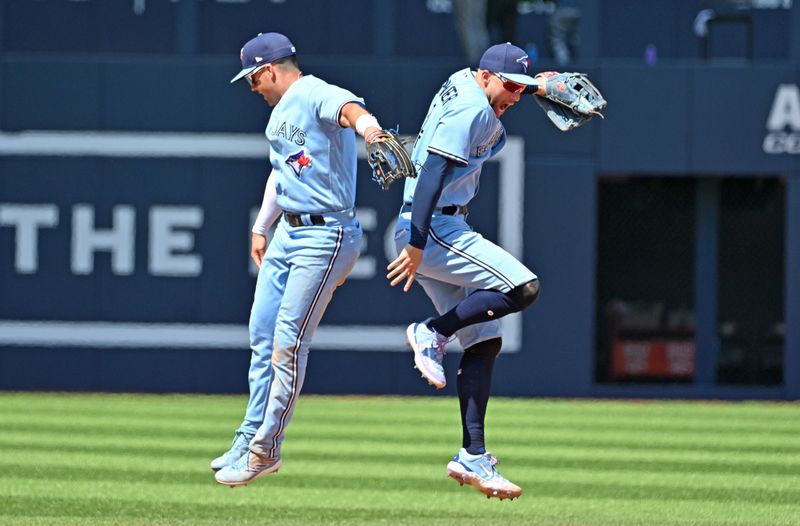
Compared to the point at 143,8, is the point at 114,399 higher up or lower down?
lower down

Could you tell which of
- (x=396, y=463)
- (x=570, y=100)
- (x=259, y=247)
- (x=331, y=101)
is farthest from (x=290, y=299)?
(x=396, y=463)

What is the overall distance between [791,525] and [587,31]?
28.4 ft

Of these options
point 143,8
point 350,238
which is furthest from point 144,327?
point 350,238

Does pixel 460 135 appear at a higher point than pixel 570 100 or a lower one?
lower

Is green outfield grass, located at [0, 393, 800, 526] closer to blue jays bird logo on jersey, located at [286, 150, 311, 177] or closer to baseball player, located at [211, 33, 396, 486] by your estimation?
baseball player, located at [211, 33, 396, 486]

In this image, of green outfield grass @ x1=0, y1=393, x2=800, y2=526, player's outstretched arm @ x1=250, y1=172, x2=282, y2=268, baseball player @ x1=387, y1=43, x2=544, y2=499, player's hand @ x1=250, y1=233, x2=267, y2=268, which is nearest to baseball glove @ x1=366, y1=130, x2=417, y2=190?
baseball player @ x1=387, y1=43, x2=544, y2=499

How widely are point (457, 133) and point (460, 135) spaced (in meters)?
0.02

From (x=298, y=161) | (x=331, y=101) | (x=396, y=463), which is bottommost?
(x=396, y=463)

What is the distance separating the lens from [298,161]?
6.47m

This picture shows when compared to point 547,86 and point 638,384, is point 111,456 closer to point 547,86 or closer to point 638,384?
point 547,86

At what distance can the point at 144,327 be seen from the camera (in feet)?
48.5

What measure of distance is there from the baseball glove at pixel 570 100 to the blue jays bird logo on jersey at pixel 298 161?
108cm

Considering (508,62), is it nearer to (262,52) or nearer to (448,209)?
(448,209)

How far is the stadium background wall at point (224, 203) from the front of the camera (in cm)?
1465
